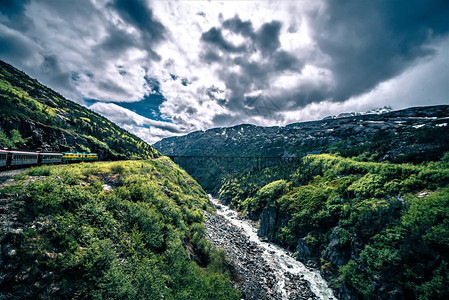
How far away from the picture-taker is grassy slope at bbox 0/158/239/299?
31.9 feet

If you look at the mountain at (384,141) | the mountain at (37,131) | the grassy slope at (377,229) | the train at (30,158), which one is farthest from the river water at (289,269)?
the mountain at (37,131)

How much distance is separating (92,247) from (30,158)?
2342 cm

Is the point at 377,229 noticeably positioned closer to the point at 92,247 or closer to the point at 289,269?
the point at 289,269

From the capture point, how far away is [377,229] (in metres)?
27.9

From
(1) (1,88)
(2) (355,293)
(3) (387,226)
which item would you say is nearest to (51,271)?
(2) (355,293)

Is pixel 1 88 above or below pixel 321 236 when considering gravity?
above

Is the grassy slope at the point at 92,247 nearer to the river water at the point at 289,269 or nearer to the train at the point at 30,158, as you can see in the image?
the train at the point at 30,158

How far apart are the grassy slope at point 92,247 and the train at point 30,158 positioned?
667 centimetres

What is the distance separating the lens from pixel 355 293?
25.5 metres

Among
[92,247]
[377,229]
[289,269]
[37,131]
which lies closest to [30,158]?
[92,247]

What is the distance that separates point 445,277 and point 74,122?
407 feet

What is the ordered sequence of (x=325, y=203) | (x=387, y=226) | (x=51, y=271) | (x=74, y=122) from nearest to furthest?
(x=51, y=271), (x=387, y=226), (x=325, y=203), (x=74, y=122)

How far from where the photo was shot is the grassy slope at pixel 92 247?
9727 millimetres

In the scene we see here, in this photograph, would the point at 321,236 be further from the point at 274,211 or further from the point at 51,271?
the point at 51,271
